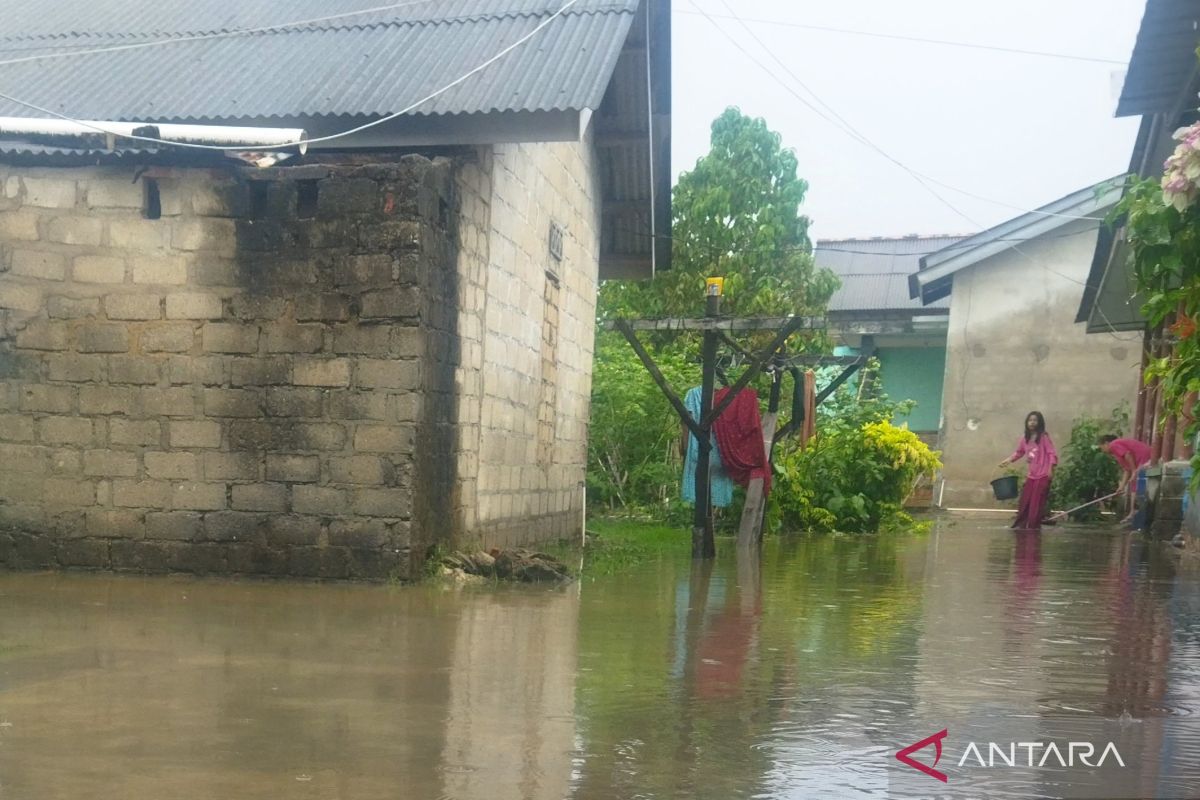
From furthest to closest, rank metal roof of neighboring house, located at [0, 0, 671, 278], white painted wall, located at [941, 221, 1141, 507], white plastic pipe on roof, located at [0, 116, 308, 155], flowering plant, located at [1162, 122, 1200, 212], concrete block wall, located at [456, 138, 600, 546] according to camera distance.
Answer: white painted wall, located at [941, 221, 1141, 507]
concrete block wall, located at [456, 138, 600, 546]
metal roof of neighboring house, located at [0, 0, 671, 278]
white plastic pipe on roof, located at [0, 116, 308, 155]
flowering plant, located at [1162, 122, 1200, 212]

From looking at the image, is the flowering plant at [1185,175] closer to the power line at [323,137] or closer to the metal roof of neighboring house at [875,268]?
the power line at [323,137]

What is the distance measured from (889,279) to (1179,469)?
58.4 feet

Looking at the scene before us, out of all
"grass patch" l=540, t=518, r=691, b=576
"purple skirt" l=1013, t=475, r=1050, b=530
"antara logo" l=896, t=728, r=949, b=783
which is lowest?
"grass patch" l=540, t=518, r=691, b=576

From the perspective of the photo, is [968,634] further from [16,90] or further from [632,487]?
[632,487]

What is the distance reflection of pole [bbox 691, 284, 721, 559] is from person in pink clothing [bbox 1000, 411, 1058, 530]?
6.98 m

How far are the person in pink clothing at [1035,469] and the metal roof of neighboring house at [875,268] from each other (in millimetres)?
10784

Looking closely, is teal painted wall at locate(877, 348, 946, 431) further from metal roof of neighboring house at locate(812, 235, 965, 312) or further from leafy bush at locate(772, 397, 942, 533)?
leafy bush at locate(772, 397, 942, 533)

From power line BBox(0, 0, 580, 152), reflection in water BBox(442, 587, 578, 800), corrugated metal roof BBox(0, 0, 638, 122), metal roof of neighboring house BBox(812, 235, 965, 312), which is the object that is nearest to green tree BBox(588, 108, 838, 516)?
metal roof of neighboring house BBox(812, 235, 965, 312)

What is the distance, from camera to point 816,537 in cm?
1556

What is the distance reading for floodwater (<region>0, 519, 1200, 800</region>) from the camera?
3.62 metres

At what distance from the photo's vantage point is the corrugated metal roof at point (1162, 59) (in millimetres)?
9141

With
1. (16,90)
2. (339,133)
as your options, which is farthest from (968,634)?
(16,90)

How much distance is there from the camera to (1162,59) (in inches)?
396

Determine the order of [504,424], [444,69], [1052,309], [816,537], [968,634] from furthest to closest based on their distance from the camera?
[1052,309], [816,537], [504,424], [444,69], [968,634]
